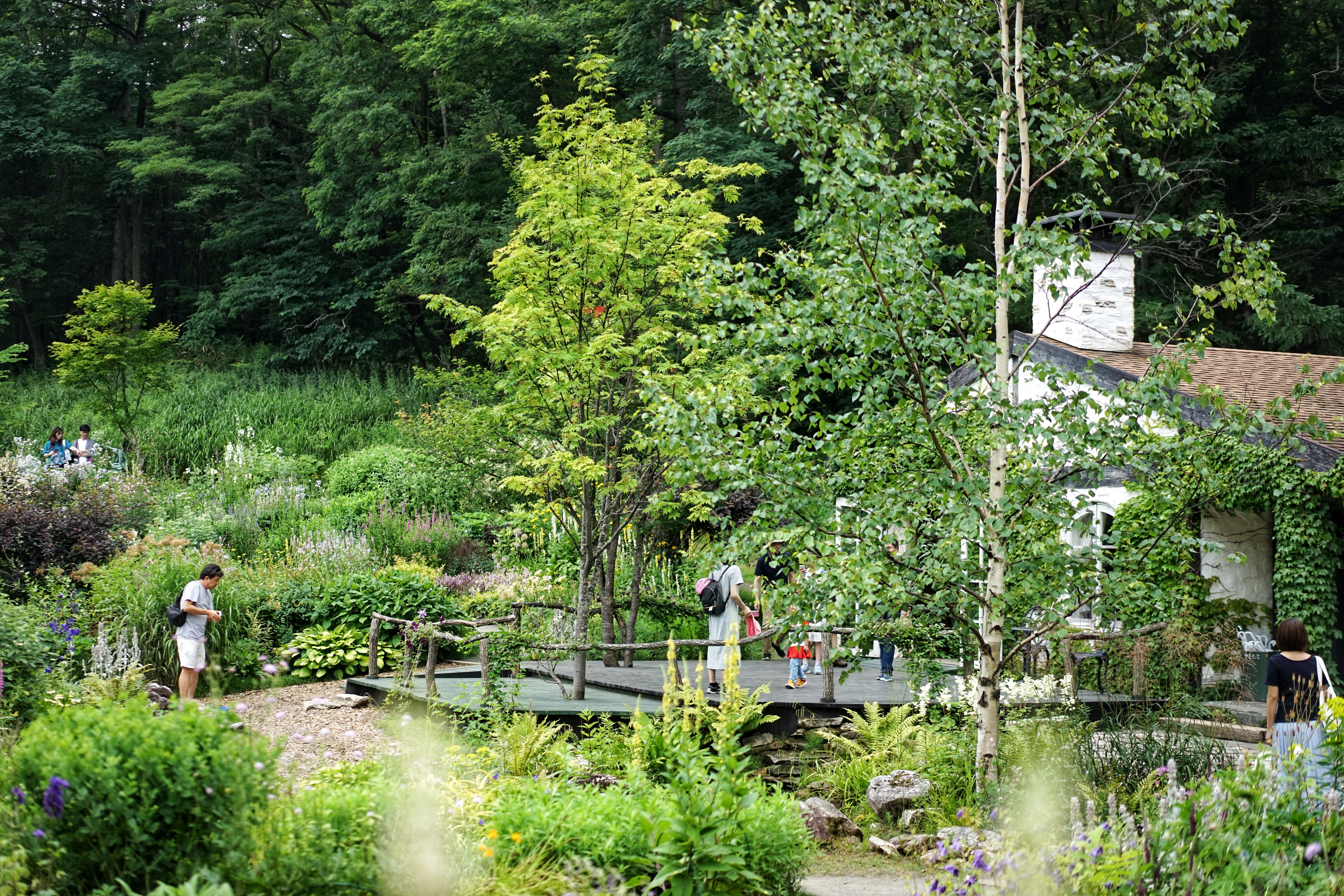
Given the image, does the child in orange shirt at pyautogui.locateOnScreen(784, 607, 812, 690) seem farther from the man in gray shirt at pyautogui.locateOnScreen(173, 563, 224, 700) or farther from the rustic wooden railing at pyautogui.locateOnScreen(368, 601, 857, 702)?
the man in gray shirt at pyautogui.locateOnScreen(173, 563, 224, 700)

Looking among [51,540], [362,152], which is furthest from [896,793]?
[362,152]

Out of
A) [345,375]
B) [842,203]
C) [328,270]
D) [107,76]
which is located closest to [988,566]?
[842,203]

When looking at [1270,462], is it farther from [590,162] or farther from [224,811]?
[224,811]

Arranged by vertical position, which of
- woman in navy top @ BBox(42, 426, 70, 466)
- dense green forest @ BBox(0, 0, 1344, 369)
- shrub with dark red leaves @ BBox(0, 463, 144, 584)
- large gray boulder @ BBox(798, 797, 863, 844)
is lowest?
large gray boulder @ BBox(798, 797, 863, 844)

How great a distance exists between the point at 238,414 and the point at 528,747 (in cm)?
1970

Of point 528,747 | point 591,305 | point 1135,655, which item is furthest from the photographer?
point 1135,655

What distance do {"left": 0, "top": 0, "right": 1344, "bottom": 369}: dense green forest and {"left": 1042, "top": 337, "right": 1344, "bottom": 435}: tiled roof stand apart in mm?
4366

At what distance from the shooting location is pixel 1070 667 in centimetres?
1039

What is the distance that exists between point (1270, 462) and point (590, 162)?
25.6 ft

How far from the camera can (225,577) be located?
1345cm

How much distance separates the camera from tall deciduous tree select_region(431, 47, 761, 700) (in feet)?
35.9

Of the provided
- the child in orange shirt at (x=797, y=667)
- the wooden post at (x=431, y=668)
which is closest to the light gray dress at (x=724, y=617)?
the child in orange shirt at (x=797, y=667)

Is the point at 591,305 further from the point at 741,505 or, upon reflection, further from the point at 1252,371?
the point at 1252,371

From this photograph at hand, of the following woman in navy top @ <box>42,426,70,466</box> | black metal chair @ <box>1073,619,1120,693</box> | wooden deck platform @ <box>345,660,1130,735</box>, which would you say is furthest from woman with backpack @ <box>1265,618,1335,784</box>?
woman in navy top @ <box>42,426,70,466</box>
